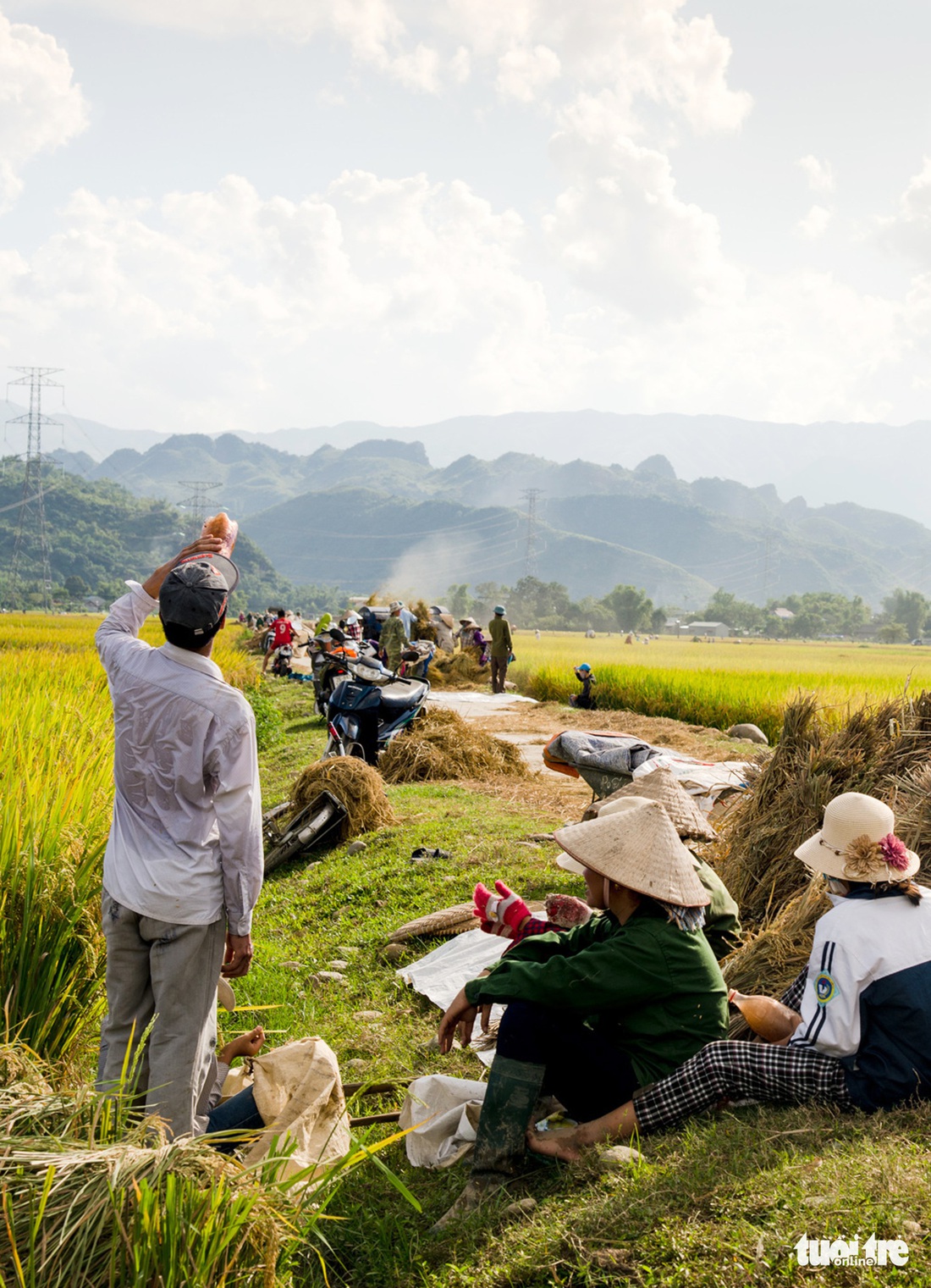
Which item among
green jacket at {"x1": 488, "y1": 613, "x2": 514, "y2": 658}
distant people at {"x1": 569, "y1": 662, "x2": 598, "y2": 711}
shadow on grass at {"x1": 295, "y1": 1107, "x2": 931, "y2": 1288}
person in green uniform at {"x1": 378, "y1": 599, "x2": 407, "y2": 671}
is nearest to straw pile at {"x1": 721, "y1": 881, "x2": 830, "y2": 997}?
shadow on grass at {"x1": 295, "y1": 1107, "x2": 931, "y2": 1288}

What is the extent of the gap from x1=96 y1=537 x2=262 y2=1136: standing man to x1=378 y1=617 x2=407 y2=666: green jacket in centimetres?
1256

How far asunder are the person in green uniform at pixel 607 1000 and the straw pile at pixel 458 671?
55.8ft

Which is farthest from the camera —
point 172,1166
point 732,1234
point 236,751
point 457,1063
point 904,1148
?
point 457,1063

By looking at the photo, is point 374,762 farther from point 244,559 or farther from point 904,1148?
point 244,559

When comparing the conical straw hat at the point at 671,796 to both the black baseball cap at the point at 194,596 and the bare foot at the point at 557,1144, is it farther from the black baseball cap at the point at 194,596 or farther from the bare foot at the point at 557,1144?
the black baseball cap at the point at 194,596

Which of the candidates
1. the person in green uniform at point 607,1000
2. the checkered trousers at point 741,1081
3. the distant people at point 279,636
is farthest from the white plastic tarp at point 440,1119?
the distant people at point 279,636

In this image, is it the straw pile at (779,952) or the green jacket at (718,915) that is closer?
the green jacket at (718,915)

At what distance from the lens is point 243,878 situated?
8.90 feet

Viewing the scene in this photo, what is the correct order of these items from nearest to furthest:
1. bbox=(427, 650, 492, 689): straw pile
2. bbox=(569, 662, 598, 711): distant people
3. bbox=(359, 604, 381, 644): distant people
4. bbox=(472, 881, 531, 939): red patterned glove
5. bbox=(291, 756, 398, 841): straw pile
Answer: bbox=(472, 881, 531, 939): red patterned glove → bbox=(291, 756, 398, 841): straw pile → bbox=(569, 662, 598, 711): distant people → bbox=(359, 604, 381, 644): distant people → bbox=(427, 650, 492, 689): straw pile

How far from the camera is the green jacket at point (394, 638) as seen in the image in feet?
50.6

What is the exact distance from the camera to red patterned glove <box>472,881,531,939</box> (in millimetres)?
3354

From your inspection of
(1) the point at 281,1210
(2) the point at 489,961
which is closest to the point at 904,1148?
(1) the point at 281,1210

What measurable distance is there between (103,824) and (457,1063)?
1.71 meters

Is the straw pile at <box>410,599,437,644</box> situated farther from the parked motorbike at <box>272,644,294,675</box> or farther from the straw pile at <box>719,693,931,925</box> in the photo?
the straw pile at <box>719,693,931,925</box>
